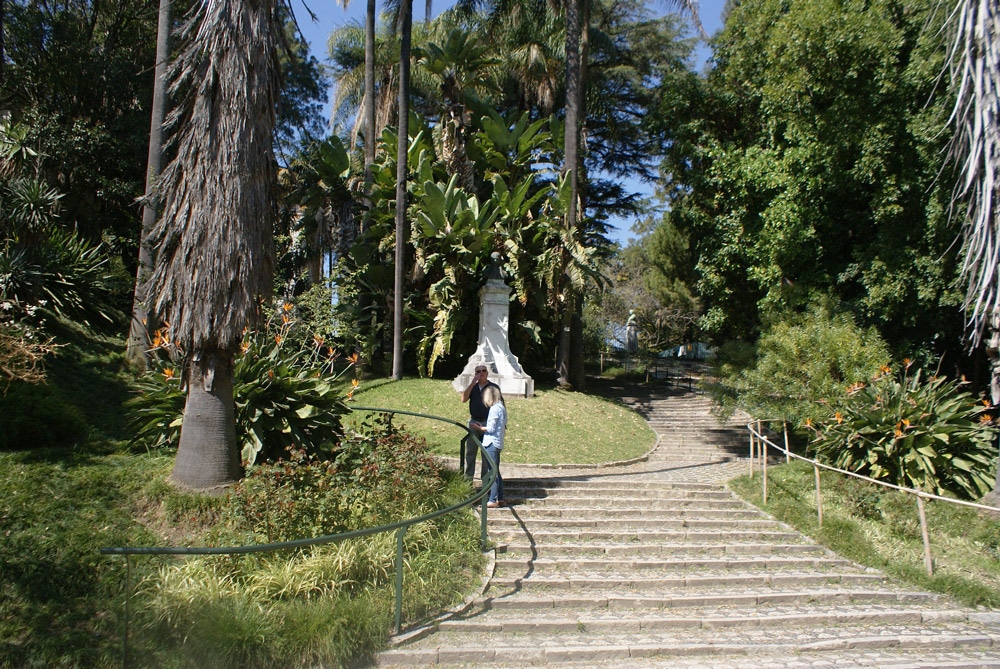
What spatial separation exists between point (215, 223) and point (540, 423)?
354 inches

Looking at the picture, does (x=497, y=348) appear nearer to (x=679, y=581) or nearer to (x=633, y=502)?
(x=633, y=502)

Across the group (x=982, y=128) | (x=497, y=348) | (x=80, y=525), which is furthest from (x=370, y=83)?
(x=80, y=525)

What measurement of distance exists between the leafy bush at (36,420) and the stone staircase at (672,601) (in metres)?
5.14

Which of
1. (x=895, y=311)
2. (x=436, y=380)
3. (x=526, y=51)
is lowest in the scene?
(x=436, y=380)

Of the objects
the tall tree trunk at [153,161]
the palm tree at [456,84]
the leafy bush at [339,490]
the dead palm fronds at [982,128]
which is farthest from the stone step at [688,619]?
the palm tree at [456,84]

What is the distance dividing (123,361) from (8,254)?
2.45m

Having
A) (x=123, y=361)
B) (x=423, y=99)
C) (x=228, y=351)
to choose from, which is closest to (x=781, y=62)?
(x=228, y=351)

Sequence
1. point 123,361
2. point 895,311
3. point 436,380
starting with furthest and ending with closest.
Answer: point 436,380 < point 895,311 < point 123,361

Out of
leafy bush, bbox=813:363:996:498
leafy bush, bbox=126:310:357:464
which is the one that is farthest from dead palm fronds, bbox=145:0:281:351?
leafy bush, bbox=813:363:996:498

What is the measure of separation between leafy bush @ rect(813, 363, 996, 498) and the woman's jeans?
18.0ft

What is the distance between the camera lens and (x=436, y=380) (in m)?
17.6

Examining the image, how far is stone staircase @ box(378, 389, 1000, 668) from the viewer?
5.82 m

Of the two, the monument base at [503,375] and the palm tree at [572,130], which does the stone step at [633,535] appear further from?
the palm tree at [572,130]

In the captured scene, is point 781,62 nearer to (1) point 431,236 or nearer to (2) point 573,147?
(2) point 573,147
